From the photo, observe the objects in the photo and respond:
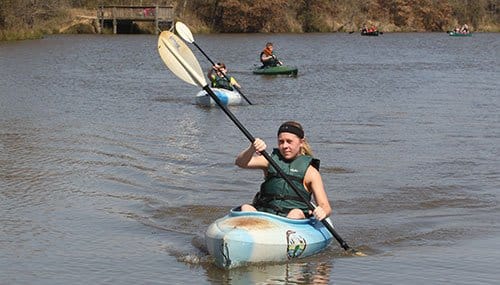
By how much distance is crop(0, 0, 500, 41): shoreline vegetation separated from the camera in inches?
2137

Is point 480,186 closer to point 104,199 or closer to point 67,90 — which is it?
point 104,199

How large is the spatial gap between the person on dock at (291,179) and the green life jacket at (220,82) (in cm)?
1219

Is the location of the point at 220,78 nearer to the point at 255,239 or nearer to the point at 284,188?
the point at 284,188

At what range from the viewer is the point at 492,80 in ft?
92.3

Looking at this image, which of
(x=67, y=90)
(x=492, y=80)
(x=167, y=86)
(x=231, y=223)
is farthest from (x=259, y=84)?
(x=231, y=223)

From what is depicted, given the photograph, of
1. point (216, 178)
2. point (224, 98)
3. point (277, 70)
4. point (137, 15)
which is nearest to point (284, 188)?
point (216, 178)

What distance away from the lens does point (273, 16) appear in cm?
7112

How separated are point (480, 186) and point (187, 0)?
60324 millimetres

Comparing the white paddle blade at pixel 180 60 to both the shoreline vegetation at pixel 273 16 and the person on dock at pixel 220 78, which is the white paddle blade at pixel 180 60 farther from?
the shoreline vegetation at pixel 273 16

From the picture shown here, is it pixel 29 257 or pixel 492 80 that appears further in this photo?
pixel 492 80

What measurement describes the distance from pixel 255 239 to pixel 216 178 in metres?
4.39

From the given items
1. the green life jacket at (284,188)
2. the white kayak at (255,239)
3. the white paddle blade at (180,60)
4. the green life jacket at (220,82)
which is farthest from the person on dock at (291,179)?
the green life jacket at (220,82)

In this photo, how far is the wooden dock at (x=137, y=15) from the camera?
6206 centimetres

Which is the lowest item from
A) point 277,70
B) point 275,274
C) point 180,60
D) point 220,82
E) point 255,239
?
point 277,70
